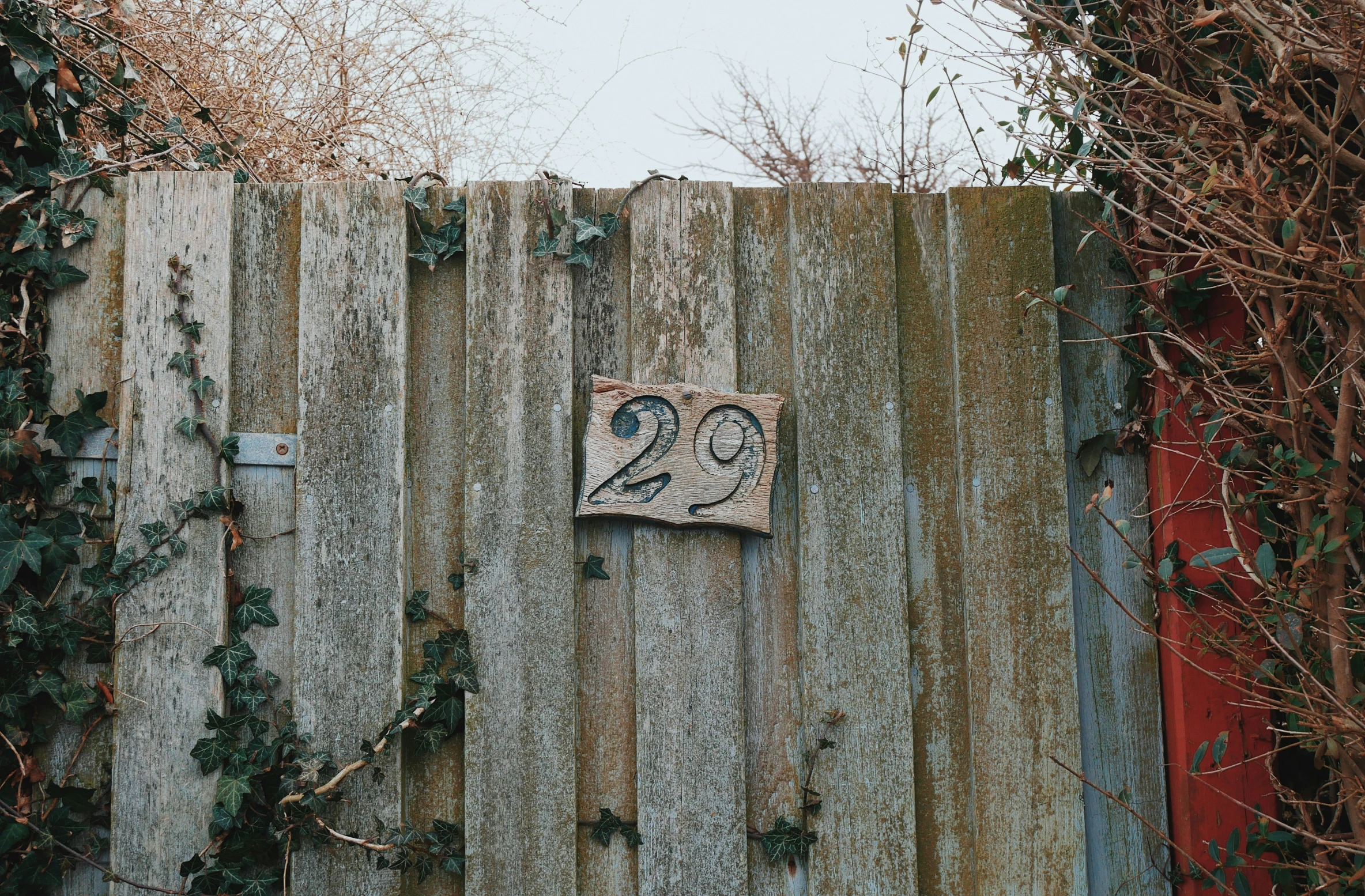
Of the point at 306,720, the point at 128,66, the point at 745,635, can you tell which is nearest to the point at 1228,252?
the point at 745,635

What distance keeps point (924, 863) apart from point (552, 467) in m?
1.19

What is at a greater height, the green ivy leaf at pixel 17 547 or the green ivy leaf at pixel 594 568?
Answer: the green ivy leaf at pixel 17 547

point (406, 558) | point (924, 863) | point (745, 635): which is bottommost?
point (924, 863)

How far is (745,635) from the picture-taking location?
186cm

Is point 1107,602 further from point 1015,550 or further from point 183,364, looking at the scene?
point 183,364

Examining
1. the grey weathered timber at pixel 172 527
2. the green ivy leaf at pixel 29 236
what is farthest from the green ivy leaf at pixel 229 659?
the green ivy leaf at pixel 29 236

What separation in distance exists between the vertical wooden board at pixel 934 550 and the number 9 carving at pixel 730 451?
35cm

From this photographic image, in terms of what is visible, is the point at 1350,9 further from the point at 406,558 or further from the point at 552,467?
the point at 406,558

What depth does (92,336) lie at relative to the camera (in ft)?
6.15

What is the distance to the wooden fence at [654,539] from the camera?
179cm

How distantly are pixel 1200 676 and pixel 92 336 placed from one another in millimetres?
2547

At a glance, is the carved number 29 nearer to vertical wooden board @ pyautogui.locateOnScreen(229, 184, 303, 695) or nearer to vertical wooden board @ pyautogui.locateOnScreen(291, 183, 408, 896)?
vertical wooden board @ pyautogui.locateOnScreen(291, 183, 408, 896)

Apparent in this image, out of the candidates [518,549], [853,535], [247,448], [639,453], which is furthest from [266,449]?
[853,535]

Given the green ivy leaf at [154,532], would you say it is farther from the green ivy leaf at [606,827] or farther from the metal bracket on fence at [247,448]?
the green ivy leaf at [606,827]
